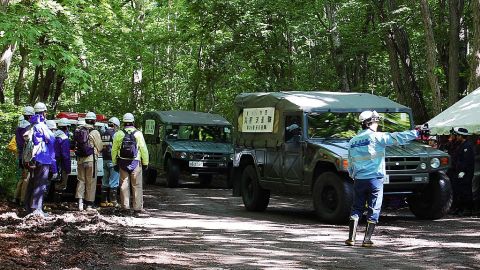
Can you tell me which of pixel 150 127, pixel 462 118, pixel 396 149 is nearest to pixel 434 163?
pixel 396 149

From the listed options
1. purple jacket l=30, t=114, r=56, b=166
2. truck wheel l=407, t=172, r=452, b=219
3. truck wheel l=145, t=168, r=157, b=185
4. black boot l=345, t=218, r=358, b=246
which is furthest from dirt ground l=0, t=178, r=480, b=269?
truck wheel l=145, t=168, r=157, b=185

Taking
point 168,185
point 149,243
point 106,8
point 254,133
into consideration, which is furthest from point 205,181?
point 149,243

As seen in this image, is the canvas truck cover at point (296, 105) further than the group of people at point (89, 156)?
No

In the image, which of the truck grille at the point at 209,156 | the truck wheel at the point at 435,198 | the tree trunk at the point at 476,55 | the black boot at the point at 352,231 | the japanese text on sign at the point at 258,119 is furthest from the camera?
the truck grille at the point at 209,156

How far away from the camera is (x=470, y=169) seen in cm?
1347

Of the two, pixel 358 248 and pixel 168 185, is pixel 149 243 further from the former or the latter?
pixel 168 185

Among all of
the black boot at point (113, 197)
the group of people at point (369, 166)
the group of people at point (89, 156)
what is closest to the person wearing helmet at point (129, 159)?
the group of people at point (89, 156)

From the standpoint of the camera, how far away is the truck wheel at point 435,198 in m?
11.6

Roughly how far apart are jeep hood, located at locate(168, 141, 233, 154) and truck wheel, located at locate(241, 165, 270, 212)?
6.35 m

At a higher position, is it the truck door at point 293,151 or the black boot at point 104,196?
the truck door at point 293,151

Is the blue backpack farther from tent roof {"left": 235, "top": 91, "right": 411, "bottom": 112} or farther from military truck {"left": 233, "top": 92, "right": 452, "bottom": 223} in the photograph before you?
tent roof {"left": 235, "top": 91, "right": 411, "bottom": 112}

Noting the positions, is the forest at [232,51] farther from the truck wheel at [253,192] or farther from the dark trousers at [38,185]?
the truck wheel at [253,192]

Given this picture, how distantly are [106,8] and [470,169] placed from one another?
11.1 metres

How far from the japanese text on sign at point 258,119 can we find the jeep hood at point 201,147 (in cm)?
625
